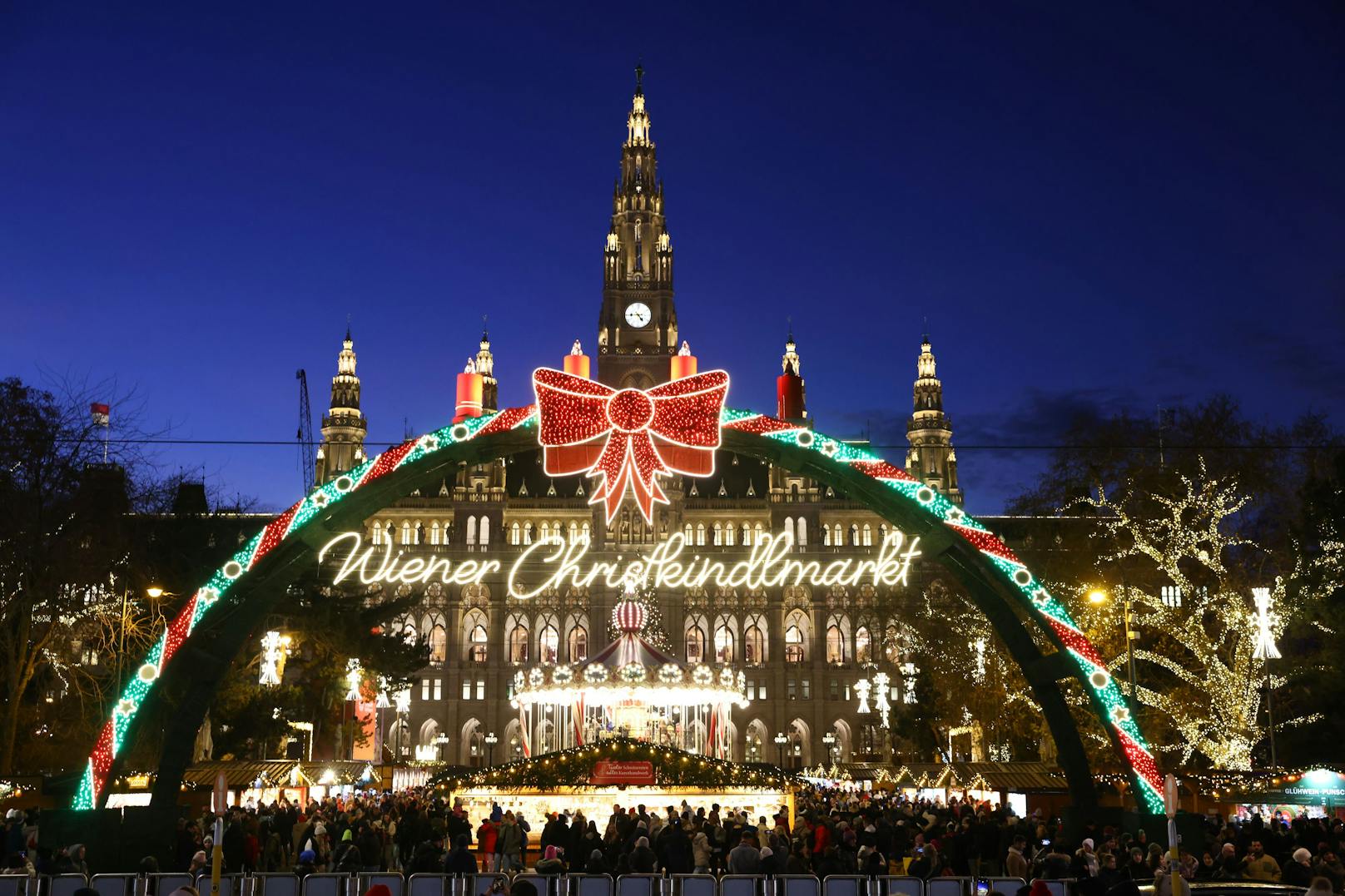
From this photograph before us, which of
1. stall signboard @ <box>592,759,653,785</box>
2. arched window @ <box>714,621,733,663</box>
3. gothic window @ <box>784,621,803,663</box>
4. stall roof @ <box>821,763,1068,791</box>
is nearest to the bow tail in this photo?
stall signboard @ <box>592,759,653,785</box>

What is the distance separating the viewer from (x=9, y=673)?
2544 cm

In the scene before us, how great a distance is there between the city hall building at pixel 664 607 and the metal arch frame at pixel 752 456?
60.4 metres

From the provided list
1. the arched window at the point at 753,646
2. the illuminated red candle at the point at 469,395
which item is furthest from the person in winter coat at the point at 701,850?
the arched window at the point at 753,646

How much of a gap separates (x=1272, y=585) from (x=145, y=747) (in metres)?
30.4

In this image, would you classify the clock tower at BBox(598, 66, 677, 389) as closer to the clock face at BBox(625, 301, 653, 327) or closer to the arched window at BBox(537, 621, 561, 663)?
the clock face at BBox(625, 301, 653, 327)

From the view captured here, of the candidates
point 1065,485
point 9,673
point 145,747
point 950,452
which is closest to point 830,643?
point 950,452

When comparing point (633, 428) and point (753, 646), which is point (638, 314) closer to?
point (753, 646)

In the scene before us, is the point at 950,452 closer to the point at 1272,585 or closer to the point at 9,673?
the point at 1272,585

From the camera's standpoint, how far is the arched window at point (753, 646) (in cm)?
8444

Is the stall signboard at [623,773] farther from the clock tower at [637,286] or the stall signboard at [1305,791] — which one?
the clock tower at [637,286]

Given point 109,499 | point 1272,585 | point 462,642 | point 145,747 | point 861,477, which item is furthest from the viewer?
point 462,642

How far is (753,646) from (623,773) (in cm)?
5959

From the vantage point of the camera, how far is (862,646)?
84562 mm

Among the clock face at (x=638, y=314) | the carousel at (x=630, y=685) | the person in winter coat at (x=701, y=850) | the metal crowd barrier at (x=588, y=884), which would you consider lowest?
the person in winter coat at (x=701, y=850)
